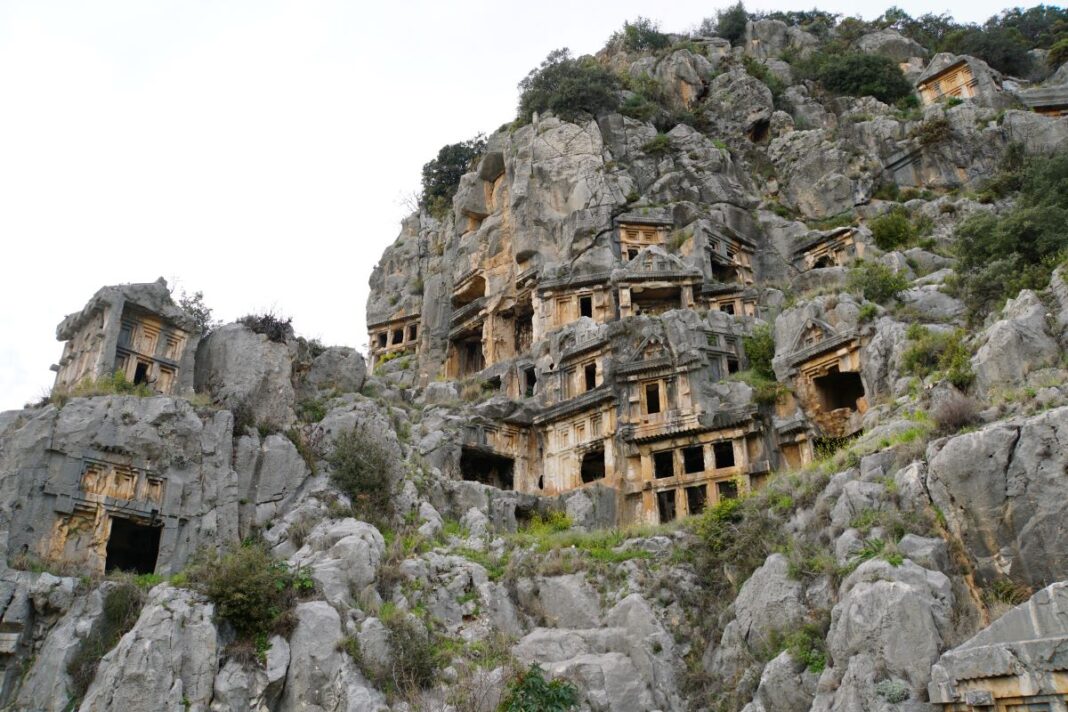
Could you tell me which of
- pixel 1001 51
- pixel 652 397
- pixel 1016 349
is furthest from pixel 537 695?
pixel 1001 51

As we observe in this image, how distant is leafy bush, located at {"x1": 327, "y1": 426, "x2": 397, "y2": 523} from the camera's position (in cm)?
2498

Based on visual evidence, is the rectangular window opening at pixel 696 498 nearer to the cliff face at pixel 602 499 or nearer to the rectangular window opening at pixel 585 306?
the cliff face at pixel 602 499

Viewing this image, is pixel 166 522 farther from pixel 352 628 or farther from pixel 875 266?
pixel 875 266

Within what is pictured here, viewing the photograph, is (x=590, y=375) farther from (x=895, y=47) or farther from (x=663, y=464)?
(x=895, y=47)

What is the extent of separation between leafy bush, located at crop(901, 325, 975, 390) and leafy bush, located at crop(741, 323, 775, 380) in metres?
9.01

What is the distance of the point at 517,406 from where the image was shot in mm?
38781

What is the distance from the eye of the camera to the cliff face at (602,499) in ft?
52.4

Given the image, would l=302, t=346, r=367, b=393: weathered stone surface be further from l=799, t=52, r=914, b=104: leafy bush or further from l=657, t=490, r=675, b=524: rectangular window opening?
l=799, t=52, r=914, b=104: leafy bush

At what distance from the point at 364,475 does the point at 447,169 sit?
44900 millimetres

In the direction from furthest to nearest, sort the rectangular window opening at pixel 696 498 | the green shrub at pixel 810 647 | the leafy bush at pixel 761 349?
1. the leafy bush at pixel 761 349
2. the rectangular window opening at pixel 696 498
3. the green shrub at pixel 810 647

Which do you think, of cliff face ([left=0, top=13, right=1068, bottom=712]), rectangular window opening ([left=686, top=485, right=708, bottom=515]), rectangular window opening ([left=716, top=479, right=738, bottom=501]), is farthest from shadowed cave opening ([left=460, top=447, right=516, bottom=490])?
rectangular window opening ([left=716, top=479, right=738, bottom=501])

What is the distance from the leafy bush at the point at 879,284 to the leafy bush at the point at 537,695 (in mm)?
20608

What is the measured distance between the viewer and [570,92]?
180ft

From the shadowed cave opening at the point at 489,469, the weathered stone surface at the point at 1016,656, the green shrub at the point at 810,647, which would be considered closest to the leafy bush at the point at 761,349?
the shadowed cave opening at the point at 489,469
